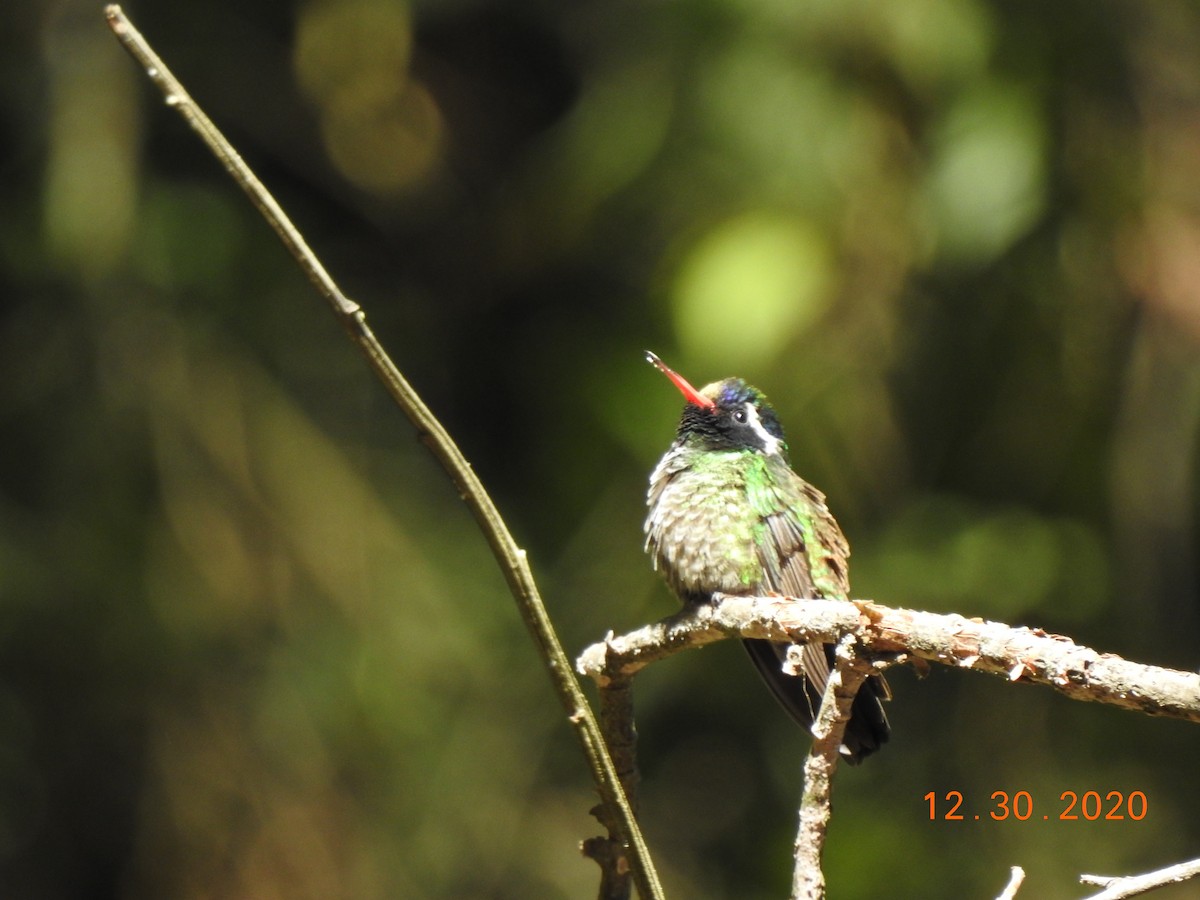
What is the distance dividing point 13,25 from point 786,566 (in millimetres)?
3598

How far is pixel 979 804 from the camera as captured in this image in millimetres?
4289

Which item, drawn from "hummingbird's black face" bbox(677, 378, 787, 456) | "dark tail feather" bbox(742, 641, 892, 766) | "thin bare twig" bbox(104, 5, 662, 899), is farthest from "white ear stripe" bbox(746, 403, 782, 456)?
"thin bare twig" bbox(104, 5, 662, 899)

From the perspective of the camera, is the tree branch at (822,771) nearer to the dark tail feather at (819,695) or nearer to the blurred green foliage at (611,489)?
the dark tail feather at (819,695)

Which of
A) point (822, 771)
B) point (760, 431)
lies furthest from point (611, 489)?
point (822, 771)

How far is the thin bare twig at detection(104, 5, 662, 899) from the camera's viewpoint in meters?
0.97

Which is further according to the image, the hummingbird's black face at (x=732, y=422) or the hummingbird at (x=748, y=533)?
the hummingbird's black face at (x=732, y=422)

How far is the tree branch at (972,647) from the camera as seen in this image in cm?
100

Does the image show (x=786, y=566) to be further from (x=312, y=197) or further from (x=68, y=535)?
(x=312, y=197)

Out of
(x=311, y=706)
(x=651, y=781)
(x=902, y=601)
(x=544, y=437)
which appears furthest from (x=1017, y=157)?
(x=311, y=706)

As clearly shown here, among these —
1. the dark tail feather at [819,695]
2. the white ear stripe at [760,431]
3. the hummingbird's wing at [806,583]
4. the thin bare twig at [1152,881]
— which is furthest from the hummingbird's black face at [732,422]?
the thin bare twig at [1152,881]

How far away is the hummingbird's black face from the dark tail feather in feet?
1.44

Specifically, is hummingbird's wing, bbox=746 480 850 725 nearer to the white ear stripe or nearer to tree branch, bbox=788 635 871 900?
the white ear stripe

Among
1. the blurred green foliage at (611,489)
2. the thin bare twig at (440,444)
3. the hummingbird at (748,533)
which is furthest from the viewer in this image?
the blurred green foliage at (611,489)

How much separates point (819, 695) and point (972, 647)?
1.38m
